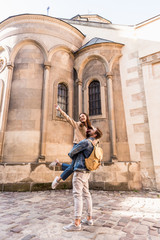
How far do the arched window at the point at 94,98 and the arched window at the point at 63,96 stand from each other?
144 cm

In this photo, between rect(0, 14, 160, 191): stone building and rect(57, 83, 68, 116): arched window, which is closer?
rect(0, 14, 160, 191): stone building

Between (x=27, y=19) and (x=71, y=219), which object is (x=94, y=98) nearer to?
(x=27, y=19)

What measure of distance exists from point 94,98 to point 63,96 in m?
1.83

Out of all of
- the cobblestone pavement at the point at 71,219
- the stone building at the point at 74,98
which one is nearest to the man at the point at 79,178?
the cobblestone pavement at the point at 71,219

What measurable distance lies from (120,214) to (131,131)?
4.75 meters

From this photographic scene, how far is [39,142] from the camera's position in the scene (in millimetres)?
7449

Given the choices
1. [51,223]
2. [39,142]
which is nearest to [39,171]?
[39,142]

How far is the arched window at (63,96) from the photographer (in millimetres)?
8913

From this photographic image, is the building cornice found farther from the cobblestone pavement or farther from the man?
the cobblestone pavement

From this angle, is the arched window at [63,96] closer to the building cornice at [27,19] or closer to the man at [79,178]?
the building cornice at [27,19]

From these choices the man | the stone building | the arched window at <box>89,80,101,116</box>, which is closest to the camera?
the man

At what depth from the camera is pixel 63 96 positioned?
9117mm

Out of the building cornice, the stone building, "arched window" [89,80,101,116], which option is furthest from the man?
the building cornice

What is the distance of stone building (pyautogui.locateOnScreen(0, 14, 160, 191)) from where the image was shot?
6844 millimetres
